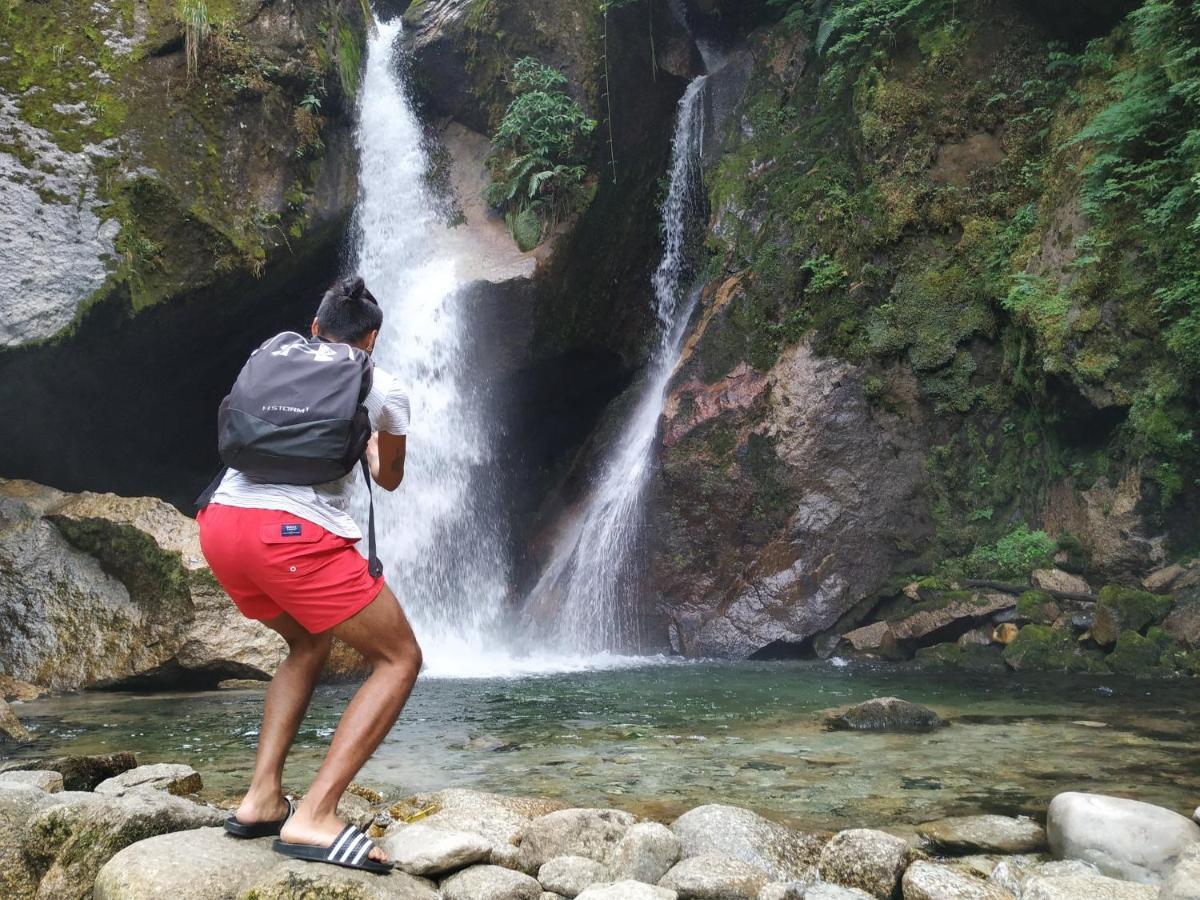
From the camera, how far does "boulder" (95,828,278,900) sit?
8.36 ft

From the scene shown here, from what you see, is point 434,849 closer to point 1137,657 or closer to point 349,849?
point 349,849

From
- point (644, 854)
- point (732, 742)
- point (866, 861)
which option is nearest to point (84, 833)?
point (644, 854)

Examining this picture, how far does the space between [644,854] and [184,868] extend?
1.50m

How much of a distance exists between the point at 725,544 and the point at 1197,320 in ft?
17.8

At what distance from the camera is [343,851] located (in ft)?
8.48

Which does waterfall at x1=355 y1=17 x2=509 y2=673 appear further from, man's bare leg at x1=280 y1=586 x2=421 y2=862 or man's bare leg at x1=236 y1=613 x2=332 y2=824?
man's bare leg at x1=280 y1=586 x2=421 y2=862

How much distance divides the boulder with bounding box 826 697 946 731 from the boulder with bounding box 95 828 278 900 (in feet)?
13.5

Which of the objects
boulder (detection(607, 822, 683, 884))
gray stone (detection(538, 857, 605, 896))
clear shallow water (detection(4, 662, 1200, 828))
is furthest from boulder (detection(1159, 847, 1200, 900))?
gray stone (detection(538, 857, 605, 896))

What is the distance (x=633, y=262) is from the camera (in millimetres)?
14664

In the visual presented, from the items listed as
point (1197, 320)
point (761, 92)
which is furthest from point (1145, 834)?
point (761, 92)

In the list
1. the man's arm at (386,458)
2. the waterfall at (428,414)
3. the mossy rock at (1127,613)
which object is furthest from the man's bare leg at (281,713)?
the waterfall at (428,414)

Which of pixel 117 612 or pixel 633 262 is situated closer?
pixel 117 612

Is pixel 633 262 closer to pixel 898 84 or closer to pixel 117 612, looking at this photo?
pixel 898 84

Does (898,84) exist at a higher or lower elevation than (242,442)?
higher
